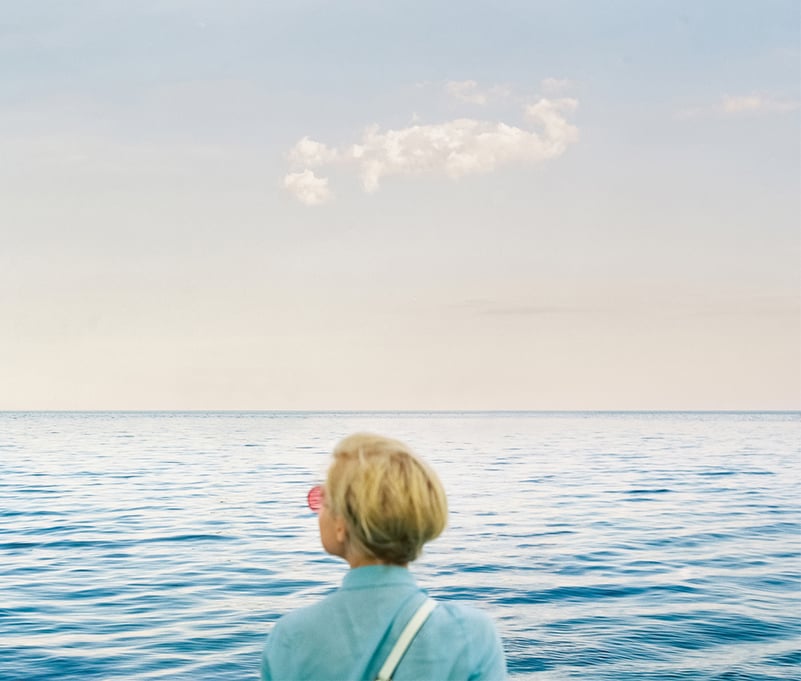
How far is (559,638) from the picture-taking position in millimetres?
9344

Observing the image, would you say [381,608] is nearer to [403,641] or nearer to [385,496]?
[403,641]

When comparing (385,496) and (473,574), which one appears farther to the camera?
(473,574)

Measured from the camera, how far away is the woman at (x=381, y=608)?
79.3 inches

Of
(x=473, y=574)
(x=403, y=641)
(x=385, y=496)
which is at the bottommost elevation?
(x=473, y=574)

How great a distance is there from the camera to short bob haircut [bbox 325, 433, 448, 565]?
204cm

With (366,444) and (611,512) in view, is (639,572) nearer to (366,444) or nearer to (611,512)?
(611,512)

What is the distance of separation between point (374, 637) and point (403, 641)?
0.06 m

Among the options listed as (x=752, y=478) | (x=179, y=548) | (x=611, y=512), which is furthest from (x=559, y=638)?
(x=752, y=478)

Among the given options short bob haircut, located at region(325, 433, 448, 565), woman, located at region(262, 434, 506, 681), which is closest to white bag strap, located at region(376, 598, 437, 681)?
woman, located at region(262, 434, 506, 681)

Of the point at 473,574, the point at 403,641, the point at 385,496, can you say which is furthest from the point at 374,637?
the point at 473,574

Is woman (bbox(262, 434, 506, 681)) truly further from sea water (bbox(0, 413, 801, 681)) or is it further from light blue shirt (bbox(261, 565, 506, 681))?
sea water (bbox(0, 413, 801, 681))

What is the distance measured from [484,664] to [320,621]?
14.6 inches

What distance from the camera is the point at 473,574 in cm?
1250

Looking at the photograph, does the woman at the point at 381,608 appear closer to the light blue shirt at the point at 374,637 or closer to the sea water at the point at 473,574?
the light blue shirt at the point at 374,637
